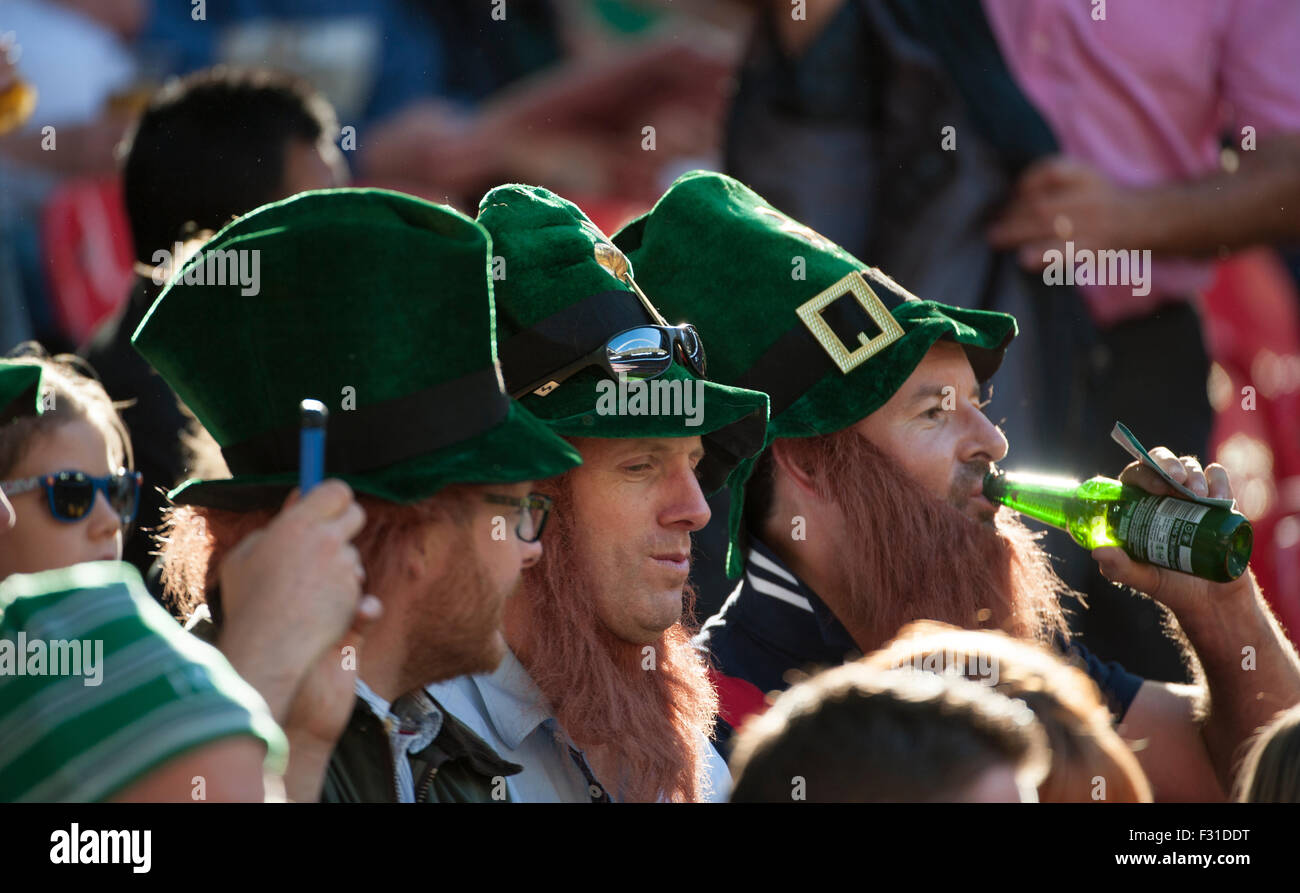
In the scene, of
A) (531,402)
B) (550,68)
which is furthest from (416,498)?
(550,68)

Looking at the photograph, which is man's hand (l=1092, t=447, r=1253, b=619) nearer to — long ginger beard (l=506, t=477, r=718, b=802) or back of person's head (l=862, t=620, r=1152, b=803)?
back of person's head (l=862, t=620, r=1152, b=803)

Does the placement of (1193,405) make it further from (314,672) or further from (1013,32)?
(314,672)

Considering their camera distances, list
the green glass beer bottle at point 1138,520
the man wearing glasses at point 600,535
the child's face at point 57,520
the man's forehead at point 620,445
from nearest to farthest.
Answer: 1. the man wearing glasses at point 600,535
2. the man's forehead at point 620,445
3. the green glass beer bottle at point 1138,520
4. the child's face at point 57,520

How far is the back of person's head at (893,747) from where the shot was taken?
5.98ft

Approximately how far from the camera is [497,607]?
2.13 meters

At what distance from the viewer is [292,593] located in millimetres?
1797

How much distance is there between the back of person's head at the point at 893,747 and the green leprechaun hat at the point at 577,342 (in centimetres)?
89

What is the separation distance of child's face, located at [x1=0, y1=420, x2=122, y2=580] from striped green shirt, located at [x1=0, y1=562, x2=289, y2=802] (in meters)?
1.55

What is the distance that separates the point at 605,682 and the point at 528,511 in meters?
0.62

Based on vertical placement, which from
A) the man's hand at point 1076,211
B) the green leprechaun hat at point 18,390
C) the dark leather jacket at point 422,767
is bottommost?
the dark leather jacket at point 422,767

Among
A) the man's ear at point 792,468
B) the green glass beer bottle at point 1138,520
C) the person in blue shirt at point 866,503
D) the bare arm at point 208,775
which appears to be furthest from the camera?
the man's ear at point 792,468

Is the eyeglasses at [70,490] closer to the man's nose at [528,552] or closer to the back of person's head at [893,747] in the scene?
the man's nose at [528,552]

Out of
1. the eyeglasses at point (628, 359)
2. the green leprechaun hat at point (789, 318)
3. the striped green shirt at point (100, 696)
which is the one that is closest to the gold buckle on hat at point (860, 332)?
the green leprechaun hat at point (789, 318)

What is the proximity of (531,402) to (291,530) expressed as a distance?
952mm
